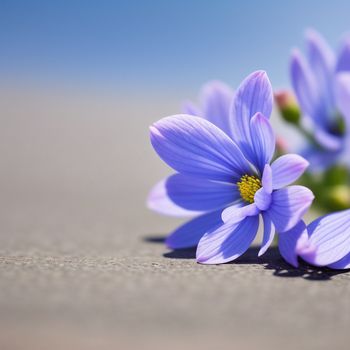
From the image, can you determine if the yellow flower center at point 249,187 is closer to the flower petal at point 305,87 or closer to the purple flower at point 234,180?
the purple flower at point 234,180

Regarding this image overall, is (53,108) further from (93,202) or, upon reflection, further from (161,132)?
(161,132)

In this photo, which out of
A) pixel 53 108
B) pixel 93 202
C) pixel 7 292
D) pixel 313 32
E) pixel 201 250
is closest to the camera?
pixel 7 292

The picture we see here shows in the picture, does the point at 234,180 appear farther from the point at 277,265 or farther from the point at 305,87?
the point at 305,87

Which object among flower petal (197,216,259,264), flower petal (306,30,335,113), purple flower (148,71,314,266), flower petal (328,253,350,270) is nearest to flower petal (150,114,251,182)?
purple flower (148,71,314,266)

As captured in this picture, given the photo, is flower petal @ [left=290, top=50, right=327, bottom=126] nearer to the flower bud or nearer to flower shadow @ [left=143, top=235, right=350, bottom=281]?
the flower bud

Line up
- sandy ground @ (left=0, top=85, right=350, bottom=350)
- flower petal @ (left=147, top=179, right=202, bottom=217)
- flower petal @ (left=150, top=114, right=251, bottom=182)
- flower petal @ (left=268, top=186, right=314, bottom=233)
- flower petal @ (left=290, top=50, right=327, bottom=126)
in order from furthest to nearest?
flower petal @ (left=290, top=50, right=327, bottom=126)
flower petal @ (left=147, top=179, right=202, bottom=217)
flower petal @ (left=150, top=114, right=251, bottom=182)
flower petal @ (left=268, top=186, right=314, bottom=233)
sandy ground @ (left=0, top=85, right=350, bottom=350)

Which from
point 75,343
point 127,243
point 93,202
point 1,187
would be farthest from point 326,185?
point 1,187
